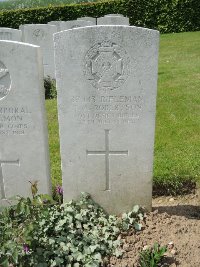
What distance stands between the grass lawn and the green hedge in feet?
21.7

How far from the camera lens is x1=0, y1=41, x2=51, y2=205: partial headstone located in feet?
10.1

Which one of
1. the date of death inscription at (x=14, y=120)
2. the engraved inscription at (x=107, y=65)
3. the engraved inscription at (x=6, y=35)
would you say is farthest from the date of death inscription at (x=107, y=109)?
the engraved inscription at (x=6, y=35)

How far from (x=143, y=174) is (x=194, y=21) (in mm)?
15251

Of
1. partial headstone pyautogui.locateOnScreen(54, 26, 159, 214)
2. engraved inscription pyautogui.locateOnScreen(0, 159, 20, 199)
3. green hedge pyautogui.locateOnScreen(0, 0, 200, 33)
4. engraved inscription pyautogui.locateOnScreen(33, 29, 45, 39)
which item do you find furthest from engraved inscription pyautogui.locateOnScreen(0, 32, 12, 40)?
green hedge pyautogui.locateOnScreen(0, 0, 200, 33)

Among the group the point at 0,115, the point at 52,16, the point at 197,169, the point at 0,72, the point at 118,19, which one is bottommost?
the point at 197,169

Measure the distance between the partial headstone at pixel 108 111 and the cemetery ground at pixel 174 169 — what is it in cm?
37

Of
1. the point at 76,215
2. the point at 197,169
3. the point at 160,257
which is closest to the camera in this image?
the point at 160,257

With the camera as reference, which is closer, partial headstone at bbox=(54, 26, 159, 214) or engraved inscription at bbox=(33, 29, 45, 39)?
partial headstone at bbox=(54, 26, 159, 214)

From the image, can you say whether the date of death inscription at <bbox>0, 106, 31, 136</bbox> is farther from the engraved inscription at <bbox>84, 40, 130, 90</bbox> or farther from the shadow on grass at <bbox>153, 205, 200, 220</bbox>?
the shadow on grass at <bbox>153, 205, 200, 220</bbox>

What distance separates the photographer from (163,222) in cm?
347

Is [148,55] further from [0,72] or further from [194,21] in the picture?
[194,21]

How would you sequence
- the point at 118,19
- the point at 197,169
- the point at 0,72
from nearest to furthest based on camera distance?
the point at 0,72, the point at 197,169, the point at 118,19

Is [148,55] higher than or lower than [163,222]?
higher

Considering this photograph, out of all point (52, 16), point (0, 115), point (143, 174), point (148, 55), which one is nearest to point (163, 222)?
point (143, 174)
